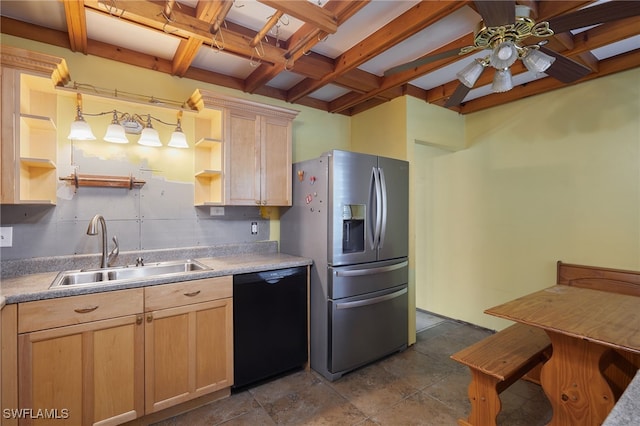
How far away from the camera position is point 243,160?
2.58 metres

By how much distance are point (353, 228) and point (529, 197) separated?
189 cm

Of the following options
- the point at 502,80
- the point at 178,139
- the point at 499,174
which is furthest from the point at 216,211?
the point at 499,174

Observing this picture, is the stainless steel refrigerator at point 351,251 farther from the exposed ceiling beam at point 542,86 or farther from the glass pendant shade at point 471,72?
the exposed ceiling beam at point 542,86

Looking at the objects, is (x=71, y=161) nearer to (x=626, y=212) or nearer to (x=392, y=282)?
(x=392, y=282)

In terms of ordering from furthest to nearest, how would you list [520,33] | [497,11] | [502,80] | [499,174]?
[499,174] → [502,80] → [520,33] → [497,11]

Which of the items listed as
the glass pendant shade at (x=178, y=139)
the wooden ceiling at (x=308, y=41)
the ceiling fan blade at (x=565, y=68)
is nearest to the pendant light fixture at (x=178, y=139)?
the glass pendant shade at (x=178, y=139)

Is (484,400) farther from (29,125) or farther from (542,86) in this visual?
(29,125)

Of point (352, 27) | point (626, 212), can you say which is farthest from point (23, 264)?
point (626, 212)

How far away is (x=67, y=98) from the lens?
2.18m

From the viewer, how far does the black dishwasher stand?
222 centimetres

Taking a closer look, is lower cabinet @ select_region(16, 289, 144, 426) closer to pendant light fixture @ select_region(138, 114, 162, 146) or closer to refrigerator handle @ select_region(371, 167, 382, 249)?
pendant light fixture @ select_region(138, 114, 162, 146)

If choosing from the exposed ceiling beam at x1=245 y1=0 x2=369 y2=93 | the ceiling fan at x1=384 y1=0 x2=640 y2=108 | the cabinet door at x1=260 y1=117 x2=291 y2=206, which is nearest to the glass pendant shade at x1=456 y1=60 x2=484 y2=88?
the ceiling fan at x1=384 y1=0 x2=640 y2=108

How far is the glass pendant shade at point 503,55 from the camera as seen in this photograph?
158 cm

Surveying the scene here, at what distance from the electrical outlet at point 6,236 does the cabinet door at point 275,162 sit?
166cm
